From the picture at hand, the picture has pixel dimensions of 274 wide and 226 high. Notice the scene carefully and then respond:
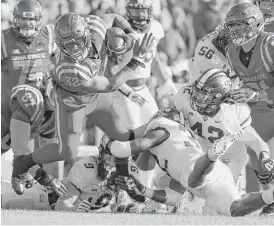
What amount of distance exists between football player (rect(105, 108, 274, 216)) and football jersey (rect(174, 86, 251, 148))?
0.45 ft

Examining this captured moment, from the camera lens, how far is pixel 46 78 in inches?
290

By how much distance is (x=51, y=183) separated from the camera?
698 centimetres

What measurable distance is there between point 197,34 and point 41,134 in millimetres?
2857

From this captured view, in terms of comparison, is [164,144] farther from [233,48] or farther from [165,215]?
[233,48]

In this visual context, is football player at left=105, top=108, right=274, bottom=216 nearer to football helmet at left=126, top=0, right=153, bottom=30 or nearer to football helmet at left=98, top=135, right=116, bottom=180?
football helmet at left=98, top=135, right=116, bottom=180

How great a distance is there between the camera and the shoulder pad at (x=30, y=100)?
718 centimetres

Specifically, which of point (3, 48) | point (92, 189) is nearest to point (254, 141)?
point (92, 189)

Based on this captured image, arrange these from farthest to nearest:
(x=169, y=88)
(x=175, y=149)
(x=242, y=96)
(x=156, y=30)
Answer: (x=156, y=30), (x=169, y=88), (x=242, y=96), (x=175, y=149)

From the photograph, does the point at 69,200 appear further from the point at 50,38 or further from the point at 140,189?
the point at 50,38

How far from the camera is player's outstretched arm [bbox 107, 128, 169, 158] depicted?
250 inches

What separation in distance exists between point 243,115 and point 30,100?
4.97 feet

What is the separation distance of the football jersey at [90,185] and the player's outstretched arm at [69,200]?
23 mm

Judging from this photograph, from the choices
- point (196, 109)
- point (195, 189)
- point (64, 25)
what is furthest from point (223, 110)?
point (64, 25)

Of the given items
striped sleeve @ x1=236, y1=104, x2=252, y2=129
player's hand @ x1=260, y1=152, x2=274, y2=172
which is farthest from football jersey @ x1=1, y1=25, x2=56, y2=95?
player's hand @ x1=260, y1=152, x2=274, y2=172
